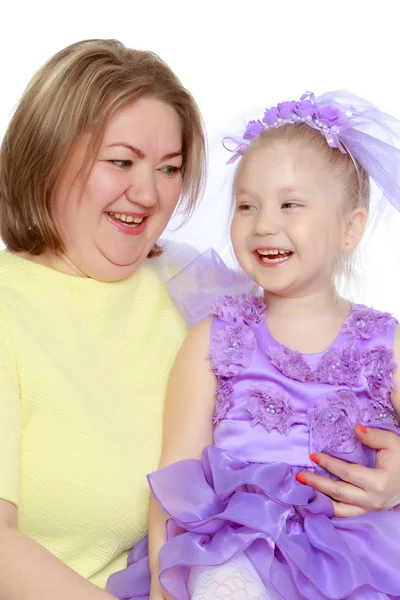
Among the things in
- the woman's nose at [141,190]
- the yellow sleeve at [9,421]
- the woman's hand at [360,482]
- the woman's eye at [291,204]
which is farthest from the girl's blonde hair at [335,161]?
the yellow sleeve at [9,421]

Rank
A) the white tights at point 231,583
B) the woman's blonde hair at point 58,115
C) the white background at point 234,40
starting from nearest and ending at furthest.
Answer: the white tights at point 231,583
the woman's blonde hair at point 58,115
the white background at point 234,40

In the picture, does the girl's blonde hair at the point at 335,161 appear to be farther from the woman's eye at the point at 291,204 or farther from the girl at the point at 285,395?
the woman's eye at the point at 291,204

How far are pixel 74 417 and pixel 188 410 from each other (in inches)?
10.2

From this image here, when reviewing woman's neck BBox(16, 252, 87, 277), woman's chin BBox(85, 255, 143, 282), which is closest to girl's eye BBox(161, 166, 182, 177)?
woman's chin BBox(85, 255, 143, 282)

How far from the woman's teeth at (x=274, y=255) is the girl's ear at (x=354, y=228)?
0.16 m

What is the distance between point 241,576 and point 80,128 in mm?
1073

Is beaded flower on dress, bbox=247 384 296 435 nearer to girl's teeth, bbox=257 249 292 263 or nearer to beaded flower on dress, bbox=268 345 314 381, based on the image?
beaded flower on dress, bbox=268 345 314 381

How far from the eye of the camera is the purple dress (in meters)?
1.93

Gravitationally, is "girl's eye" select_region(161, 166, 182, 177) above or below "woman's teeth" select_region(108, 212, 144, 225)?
above

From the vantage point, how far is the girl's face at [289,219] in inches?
87.0

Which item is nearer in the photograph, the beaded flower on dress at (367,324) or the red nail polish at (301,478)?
the red nail polish at (301,478)

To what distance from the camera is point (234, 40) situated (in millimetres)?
3859

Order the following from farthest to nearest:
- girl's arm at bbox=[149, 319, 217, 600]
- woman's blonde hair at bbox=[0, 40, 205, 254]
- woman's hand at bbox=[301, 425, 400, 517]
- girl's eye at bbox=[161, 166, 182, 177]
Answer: girl's eye at bbox=[161, 166, 182, 177]
woman's blonde hair at bbox=[0, 40, 205, 254]
girl's arm at bbox=[149, 319, 217, 600]
woman's hand at bbox=[301, 425, 400, 517]

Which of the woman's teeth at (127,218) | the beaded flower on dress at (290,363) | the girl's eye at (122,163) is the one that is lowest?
the beaded flower on dress at (290,363)
